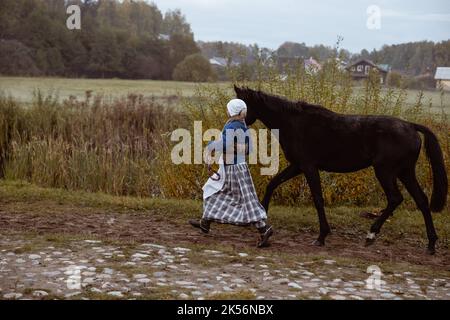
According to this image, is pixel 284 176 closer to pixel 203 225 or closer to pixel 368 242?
pixel 203 225

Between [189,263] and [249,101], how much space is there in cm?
209

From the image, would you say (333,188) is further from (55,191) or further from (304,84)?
(55,191)

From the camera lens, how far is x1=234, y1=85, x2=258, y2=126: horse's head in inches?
273

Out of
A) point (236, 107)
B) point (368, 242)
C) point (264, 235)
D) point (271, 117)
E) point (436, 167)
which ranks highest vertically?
point (236, 107)

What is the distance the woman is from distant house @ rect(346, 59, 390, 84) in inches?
188

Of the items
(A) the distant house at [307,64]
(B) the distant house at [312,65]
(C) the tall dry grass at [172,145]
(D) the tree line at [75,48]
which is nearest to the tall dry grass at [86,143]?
(C) the tall dry grass at [172,145]

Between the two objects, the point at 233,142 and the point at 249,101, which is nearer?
the point at 233,142

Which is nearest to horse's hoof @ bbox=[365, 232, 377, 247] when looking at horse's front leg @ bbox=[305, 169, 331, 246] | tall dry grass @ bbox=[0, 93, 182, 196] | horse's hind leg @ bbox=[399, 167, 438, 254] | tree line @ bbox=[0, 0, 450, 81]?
horse's front leg @ bbox=[305, 169, 331, 246]

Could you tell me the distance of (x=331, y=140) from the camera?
698 cm

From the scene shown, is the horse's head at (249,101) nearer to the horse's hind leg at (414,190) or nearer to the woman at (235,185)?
the woman at (235,185)

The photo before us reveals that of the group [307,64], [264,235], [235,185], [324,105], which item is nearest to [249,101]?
[235,185]

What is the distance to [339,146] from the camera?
6965 mm

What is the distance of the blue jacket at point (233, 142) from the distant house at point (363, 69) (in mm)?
4735

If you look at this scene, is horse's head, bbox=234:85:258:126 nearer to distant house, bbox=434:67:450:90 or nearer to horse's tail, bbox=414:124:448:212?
horse's tail, bbox=414:124:448:212
